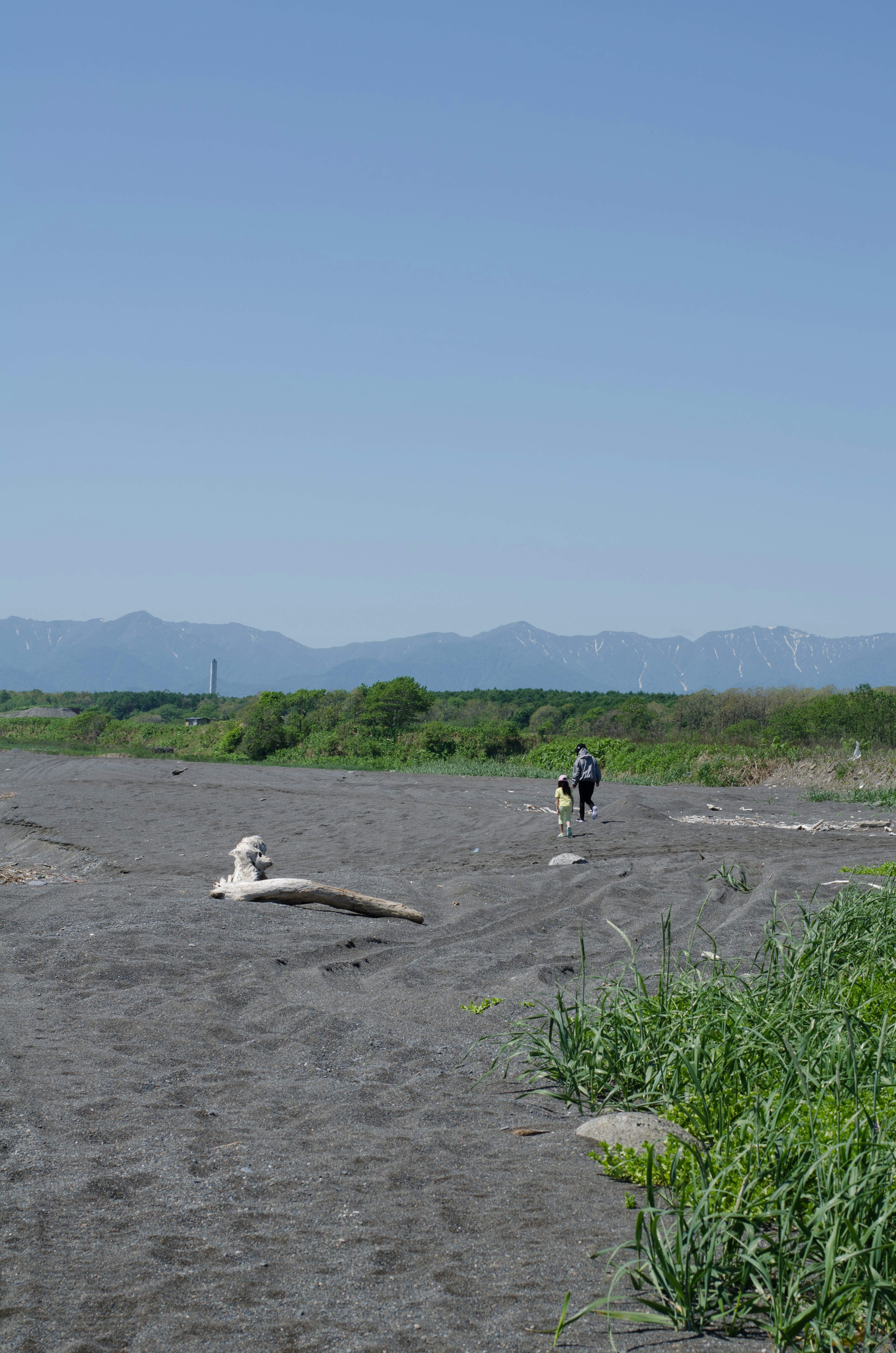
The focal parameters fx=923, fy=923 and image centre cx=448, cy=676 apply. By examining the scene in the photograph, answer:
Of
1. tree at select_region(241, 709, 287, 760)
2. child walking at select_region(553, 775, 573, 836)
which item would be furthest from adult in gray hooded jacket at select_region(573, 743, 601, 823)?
tree at select_region(241, 709, 287, 760)

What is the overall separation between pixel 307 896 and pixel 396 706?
38.6 m

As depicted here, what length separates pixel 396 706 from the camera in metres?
48.1

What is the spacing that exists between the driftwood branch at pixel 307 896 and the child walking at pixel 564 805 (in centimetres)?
594

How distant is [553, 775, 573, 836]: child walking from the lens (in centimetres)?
1520

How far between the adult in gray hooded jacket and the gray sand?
568 centimetres

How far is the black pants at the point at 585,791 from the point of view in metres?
18.1

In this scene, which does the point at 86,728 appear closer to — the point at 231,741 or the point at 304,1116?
the point at 231,741

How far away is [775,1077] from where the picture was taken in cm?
375

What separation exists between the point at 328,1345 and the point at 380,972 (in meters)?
4.84

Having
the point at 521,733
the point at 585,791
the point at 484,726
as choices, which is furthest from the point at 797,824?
the point at 484,726

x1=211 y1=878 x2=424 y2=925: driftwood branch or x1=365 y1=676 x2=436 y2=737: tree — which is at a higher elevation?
x1=365 y1=676 x2=436 y2=737: tree

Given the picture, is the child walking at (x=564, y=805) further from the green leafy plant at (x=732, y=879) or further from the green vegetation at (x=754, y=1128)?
the green vegetation at (x=754, y=1128)

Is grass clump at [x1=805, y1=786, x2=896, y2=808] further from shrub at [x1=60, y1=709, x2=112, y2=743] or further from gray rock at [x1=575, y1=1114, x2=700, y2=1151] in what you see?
shrub at [x1=60, y1=709, x2=112, y2=743]

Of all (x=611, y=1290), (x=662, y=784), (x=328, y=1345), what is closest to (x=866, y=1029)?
(x=611, y=1290)
